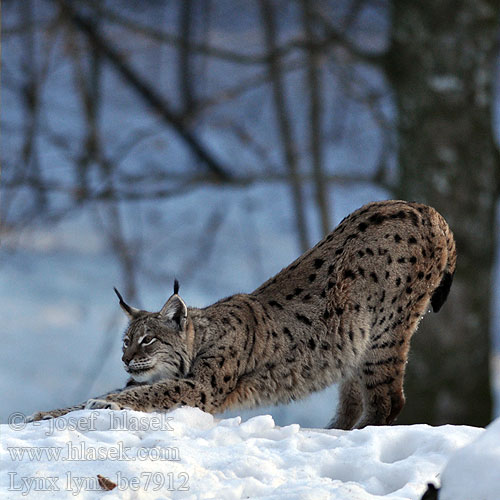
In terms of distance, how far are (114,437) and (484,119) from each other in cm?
709

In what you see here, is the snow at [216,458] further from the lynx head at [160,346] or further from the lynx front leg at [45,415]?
the lynx head at [160,346]

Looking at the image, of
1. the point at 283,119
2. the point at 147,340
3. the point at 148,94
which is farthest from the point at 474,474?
the point at 148,94

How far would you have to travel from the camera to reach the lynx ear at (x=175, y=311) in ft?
17.1

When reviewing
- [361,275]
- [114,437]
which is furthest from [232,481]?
[361,275]

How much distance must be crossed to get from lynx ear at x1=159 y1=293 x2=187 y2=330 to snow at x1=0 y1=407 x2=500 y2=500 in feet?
2.53

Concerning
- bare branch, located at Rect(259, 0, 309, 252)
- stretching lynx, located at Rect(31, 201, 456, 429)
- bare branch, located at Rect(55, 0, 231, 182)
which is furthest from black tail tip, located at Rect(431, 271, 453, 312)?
bare branch, located at Rect(55, 0, 231, 182)

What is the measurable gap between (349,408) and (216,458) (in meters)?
1.89

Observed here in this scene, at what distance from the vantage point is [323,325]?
5.42 meters

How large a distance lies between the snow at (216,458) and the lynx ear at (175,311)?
77 cm

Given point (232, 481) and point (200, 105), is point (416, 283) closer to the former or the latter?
point (232, 481)

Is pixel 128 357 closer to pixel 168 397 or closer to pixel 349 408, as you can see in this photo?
pixel 168 397

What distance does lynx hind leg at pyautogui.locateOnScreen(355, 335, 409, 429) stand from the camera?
5.38 meters

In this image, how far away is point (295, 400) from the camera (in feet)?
17.8

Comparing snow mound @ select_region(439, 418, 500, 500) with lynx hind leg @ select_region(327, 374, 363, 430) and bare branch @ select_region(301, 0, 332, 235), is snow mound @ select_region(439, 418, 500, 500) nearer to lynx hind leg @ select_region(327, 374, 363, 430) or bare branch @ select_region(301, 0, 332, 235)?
lynx hind leg @ select_region(327, 374, 363, 430)
